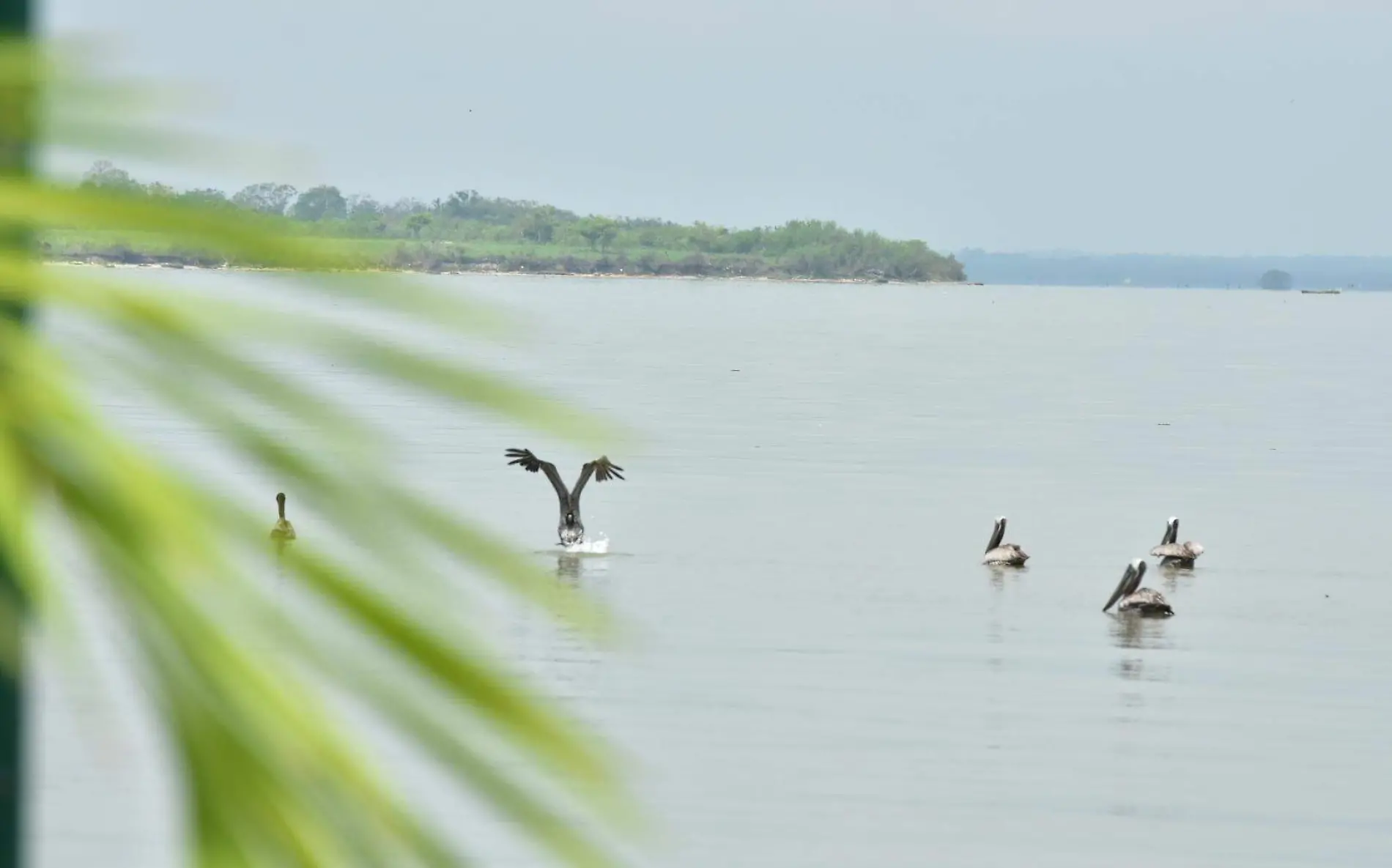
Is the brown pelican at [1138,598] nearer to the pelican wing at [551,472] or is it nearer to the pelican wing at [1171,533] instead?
the pelican wing at [1171,533]

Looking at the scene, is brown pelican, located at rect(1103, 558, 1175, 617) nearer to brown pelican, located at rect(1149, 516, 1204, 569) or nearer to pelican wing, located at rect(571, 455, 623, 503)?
brown pelican, located at rect(1149, 516, 1204, 569)

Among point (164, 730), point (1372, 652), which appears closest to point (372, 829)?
point (164, 730)

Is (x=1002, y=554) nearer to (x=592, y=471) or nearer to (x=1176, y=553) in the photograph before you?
(x=1176, y=553)

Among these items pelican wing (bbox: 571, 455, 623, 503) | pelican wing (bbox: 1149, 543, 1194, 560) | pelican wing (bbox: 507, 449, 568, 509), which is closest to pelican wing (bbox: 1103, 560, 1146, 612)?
pelican wing (bbox: 1149, 543, 1194, 560)

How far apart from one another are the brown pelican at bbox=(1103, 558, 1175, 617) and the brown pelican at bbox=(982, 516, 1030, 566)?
13.4ft

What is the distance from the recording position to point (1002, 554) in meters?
29.5

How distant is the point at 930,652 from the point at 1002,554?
6.29 metres

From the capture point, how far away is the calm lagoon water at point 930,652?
50.5 feet

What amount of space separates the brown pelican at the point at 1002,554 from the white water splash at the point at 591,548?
5153 mm

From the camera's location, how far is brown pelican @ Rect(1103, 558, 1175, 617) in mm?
25031

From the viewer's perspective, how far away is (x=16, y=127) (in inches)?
30.4

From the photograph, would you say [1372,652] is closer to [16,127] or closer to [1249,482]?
[1249,482]

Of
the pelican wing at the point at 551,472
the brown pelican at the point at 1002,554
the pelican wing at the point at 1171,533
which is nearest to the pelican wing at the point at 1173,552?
the pelican wing at the point at 1171,533

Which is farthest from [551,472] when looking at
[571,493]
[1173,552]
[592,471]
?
[1173,552]
